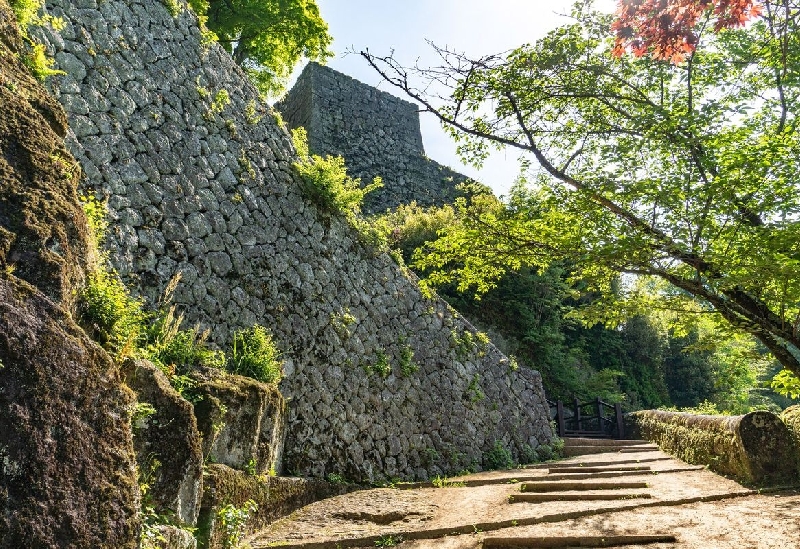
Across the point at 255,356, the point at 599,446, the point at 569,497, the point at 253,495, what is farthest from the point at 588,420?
the point at 253,495

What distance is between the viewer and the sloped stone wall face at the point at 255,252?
19.5ft

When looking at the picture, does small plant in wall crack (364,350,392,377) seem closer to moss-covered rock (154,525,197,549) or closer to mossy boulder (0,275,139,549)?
moss-covered rock (154,525,197,549)

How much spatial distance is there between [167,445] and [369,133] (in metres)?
16.6

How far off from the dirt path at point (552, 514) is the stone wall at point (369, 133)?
12.9 m

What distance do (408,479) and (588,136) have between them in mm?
4869

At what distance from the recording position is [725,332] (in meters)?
5.98

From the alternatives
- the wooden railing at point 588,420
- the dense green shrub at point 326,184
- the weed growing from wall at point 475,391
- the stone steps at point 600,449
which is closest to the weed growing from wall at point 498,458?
the weed growing from wall at point 475,391

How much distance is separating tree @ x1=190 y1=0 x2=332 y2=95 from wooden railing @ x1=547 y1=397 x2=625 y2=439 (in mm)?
11313

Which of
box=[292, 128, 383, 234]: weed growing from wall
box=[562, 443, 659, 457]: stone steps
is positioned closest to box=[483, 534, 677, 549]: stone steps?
box=[292, 128, 383, 234]: weed growing from wall

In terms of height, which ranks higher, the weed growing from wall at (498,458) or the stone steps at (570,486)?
the stone steps at (570,486)

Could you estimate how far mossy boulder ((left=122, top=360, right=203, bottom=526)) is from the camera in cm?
311

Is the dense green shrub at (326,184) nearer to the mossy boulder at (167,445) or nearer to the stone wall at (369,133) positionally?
the mossy boulder at (167,445)

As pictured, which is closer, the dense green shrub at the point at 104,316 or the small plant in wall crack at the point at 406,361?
the dense green shrub at the point at 104,316

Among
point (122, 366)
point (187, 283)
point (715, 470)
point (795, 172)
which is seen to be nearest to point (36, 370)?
point (122, 366)
